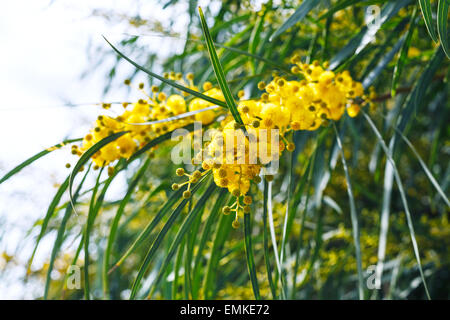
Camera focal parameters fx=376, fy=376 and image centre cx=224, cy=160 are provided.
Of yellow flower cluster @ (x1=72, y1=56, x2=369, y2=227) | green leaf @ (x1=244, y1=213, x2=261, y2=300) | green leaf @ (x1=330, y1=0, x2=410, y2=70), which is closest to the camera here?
yellow flower cluster @ (x1=72, y1=56, x2=369, y2=227)

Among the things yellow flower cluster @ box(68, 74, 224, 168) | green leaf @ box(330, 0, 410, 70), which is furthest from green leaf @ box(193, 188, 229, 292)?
green leaf @ box(330, 0, 410, 70)

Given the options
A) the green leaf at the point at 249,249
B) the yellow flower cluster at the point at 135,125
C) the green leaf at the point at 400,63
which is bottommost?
the green leaf at the point at 249,249

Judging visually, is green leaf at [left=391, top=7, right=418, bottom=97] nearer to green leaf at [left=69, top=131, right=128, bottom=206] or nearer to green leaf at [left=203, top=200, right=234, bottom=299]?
green leaf at [left=203, top=200, right=234, bottom=299]

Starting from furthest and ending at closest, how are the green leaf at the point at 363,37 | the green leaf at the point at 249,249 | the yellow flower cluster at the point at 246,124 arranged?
the green leaf at the point at 363,37, the green leaf at the point at 249,249, the yellow flower cluster at the point at 246,124

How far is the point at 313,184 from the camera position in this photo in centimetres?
136

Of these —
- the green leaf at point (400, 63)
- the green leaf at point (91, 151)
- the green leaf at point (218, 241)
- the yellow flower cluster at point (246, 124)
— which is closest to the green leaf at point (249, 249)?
the yellow flower cluster at point (246, 124)

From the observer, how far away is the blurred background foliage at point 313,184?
79 cm

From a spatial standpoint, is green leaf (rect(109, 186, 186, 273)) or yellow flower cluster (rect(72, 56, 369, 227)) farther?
green leaf (rect(109, 186, 186, 273))

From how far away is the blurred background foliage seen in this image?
785 millimetres

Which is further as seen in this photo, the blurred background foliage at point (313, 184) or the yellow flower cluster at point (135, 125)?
the blurred background foliage at point (313, 184)

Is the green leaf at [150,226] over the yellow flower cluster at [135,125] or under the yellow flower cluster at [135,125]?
under

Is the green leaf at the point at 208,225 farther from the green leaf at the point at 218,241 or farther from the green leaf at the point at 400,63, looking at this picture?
the green leaf at the point at 400,63

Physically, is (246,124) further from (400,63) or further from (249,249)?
(400,63)
